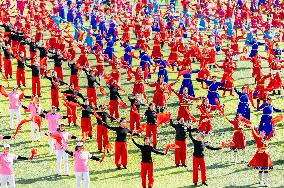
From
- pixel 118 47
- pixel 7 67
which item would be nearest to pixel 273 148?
pixel 7 67

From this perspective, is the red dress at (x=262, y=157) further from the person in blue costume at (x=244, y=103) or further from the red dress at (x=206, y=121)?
the person in blue costume at (x=244, y=103)

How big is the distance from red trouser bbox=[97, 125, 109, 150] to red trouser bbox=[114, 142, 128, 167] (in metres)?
1.43

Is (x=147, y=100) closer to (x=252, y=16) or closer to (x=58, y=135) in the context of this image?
(x=58, y=135)

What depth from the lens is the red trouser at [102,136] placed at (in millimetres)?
21875

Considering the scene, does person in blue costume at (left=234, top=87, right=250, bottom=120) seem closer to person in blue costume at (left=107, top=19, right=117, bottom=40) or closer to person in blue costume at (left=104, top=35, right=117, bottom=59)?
person in blue costume at (left=104, top=35, right=117, bottom=59)

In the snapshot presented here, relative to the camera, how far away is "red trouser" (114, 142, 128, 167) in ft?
67.2

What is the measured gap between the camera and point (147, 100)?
2731 centimetres

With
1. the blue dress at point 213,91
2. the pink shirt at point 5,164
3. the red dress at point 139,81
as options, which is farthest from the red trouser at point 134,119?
the pink shirt at point 5,164

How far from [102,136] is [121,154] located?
1.81 m

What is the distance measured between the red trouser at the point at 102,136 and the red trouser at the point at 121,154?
4.69 feet

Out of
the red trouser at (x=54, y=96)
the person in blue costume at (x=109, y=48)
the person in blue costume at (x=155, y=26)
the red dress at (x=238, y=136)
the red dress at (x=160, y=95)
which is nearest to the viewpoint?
the red dress at (x=238, y=136)

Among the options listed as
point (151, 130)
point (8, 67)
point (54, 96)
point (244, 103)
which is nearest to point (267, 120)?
point (244, 103)

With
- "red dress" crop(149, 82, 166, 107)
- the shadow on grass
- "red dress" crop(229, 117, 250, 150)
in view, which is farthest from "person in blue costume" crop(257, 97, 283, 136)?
the shadow on grass

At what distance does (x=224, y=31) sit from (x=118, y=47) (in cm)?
807
